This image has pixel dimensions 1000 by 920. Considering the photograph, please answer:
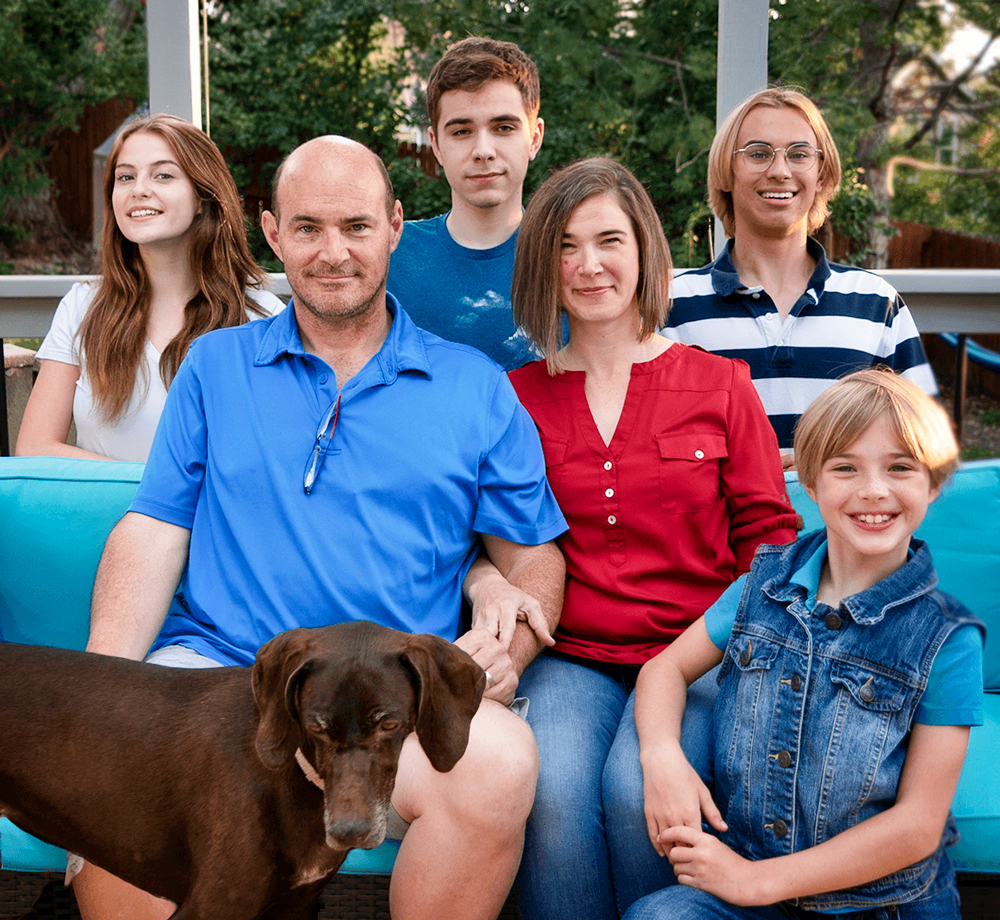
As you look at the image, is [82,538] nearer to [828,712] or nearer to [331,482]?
[331,482]

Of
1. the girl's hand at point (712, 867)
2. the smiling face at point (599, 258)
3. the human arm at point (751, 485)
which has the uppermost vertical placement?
the smiling face at point (599, 258)

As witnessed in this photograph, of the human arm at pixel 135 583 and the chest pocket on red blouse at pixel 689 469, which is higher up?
the chest pocket on red blouse at pixel 689 469

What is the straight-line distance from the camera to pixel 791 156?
2578mm

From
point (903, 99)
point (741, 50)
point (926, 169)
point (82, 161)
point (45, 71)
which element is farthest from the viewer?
point (45, 71)

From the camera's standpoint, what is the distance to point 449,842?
1686 millimetres

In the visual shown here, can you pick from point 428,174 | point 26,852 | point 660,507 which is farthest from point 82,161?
point 660,507

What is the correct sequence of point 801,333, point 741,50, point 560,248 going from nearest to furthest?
point 560,248 < point 801,333 < point 741,50

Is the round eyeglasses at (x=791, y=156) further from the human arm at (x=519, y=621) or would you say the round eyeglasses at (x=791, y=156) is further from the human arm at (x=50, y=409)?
the human arm at (x=50, y=409)

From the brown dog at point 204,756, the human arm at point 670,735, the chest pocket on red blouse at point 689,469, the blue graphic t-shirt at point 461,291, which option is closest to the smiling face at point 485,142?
the blue graphic t-shirt at point 461,291

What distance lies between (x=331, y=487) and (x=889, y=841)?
116 centimetres

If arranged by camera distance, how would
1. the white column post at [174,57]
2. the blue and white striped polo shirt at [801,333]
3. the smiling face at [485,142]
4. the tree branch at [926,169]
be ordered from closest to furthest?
1. the blue and white striped polo shirt at [801,333]
2. the smiling face at [485,142]
3. the white column post at [174,57]
4. the tree branch at [926,169]

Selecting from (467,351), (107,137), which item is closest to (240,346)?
(467,351)

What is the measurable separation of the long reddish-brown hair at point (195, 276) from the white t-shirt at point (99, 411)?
2 cm

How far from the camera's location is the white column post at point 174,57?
3.49 m
